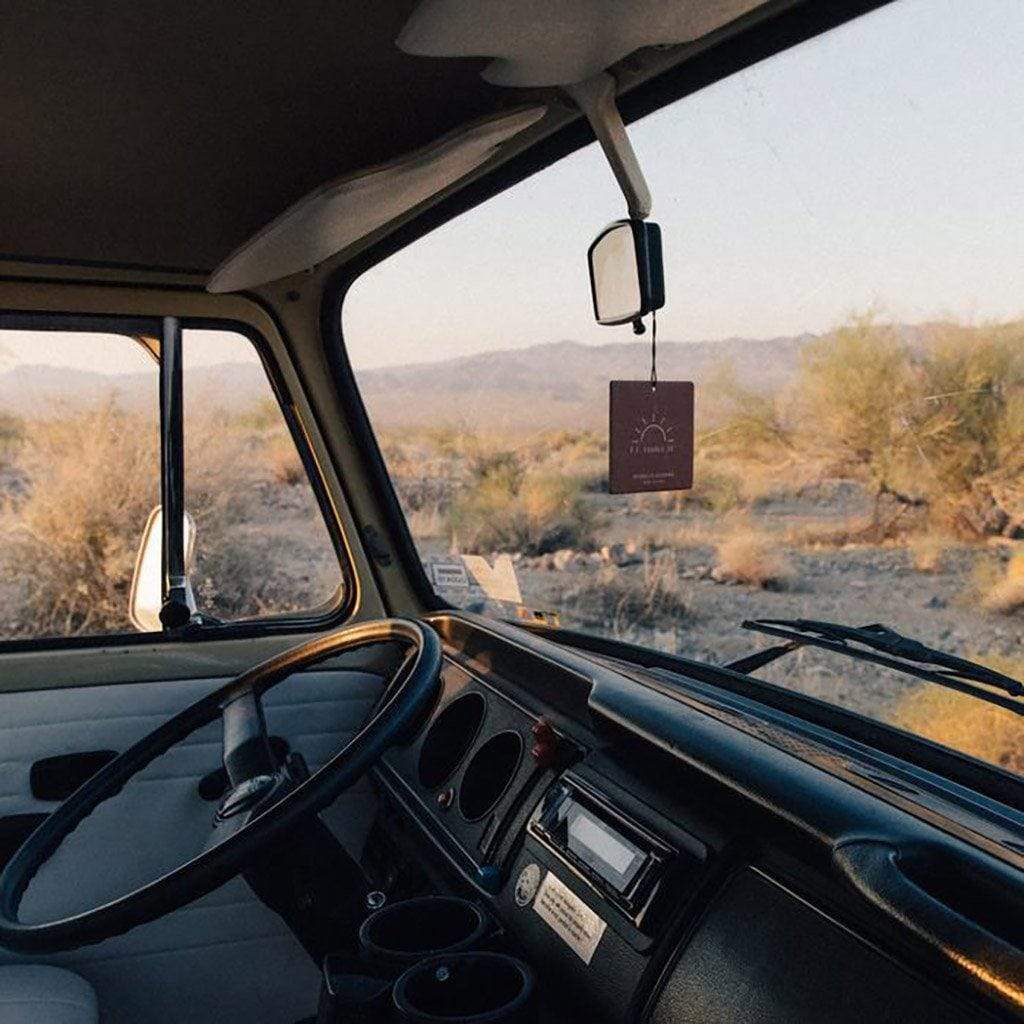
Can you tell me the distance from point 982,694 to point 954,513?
0.32 meters

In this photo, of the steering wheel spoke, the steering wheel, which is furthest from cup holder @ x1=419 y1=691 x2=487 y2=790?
the steering wheel spoke

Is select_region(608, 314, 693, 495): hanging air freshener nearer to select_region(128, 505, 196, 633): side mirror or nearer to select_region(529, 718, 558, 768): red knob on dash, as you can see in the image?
select_region(529, 718, 558, 768): red knob on dash

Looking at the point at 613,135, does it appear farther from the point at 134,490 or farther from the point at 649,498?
the point at 134,490

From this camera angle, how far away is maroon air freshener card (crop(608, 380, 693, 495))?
232 cm

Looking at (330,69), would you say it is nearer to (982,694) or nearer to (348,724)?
(982,694)

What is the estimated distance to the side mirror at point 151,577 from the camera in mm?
3270

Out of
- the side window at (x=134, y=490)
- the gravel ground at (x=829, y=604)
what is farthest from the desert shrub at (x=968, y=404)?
the side window at (x=134, y=490)

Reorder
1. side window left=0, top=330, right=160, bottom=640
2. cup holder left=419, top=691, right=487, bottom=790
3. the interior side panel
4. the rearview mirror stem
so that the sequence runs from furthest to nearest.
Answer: side window left=0, top=330, right=160, bottom=640 → the interior side panel → cup holder left=419, top=691, right=487, bottom=790 → the rearview mirror stem

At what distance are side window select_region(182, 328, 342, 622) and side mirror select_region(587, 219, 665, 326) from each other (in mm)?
1422

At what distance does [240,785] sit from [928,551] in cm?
126

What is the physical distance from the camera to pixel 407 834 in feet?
7.43

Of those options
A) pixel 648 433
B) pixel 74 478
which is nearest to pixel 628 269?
pixel 648 433

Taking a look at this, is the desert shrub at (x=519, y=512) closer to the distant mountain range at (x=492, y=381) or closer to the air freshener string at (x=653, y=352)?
the distant mountain range at (x=492, y=381)

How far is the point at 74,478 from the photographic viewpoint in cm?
373
